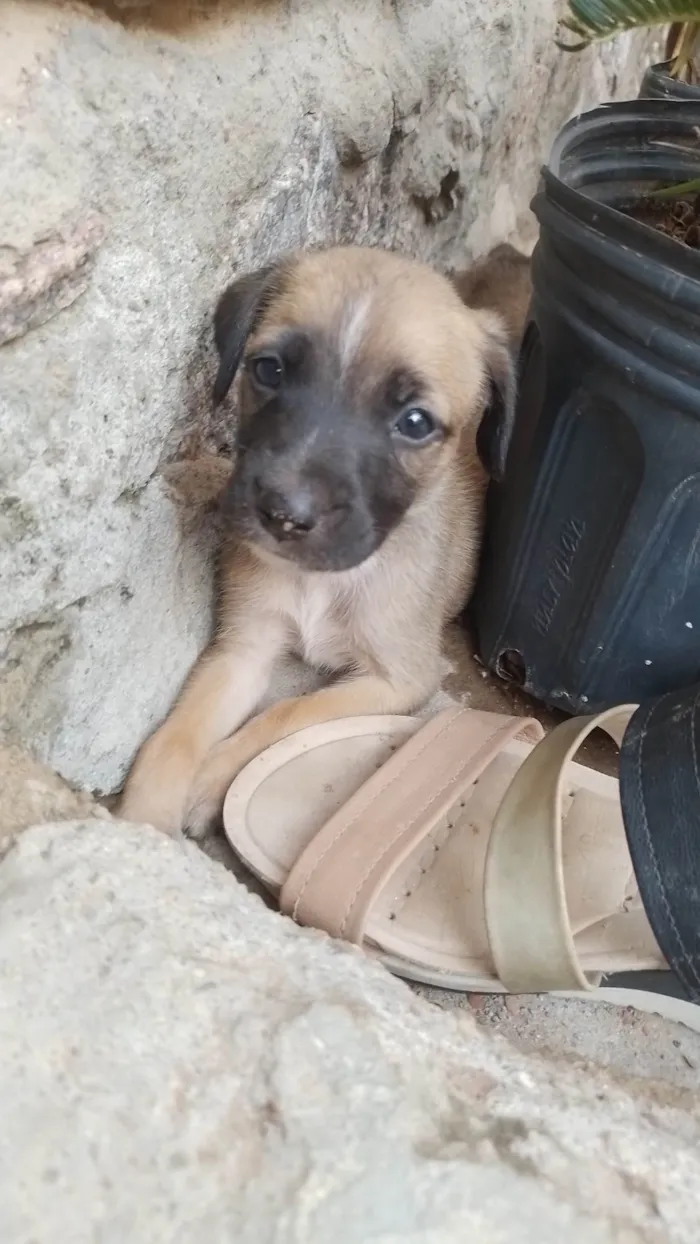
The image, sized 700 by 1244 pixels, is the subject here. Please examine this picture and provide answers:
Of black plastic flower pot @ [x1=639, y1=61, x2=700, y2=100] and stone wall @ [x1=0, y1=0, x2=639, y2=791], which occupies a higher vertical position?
black plastic flower pot @ [x1=639, y1=61, x2=700, y2=100]

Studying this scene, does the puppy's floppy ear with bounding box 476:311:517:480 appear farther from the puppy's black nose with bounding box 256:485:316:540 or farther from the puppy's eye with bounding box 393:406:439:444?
the puppy's black nose with bounding box 256:485:316:540

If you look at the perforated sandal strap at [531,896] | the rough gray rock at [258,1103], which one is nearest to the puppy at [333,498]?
the perforated sandal strap at [531,896]

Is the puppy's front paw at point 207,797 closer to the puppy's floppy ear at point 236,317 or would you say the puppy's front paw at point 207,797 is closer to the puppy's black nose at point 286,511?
the puppy's black nose at point 286,511

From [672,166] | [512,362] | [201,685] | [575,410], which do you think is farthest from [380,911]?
[672,166]

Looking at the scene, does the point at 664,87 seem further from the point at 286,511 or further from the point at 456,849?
the point at 456,849

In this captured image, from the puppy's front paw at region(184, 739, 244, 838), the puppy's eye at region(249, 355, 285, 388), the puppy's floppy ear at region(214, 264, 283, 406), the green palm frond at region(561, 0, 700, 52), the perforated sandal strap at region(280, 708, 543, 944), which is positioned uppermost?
the green palm frond at region(561, 0, 700, 52)

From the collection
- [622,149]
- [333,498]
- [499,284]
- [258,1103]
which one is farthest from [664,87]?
[258,1103]

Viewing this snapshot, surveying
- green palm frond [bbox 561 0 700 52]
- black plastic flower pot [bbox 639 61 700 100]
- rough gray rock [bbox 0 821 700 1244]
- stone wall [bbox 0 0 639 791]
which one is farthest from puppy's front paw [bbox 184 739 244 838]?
black plastic flower pot [bbox 639 61 700 100]

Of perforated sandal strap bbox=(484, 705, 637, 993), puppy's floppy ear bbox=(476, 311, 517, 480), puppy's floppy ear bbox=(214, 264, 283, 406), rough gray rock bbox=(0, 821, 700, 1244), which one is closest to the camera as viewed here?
rough gray rock bbox=(0, 821, 700, 1244)

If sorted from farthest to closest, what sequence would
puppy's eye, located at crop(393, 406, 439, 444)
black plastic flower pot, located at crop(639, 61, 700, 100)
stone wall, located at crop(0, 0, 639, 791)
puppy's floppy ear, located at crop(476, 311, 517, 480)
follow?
black plastic flower pot, located at crop(639, 61, 700, 100)
puppy's floppy ear, located at crop(476, 311, 517, 480)
puppy's eye, located at crop(393, 406, 439, 444)
stone wall, located at crop(0, 0, 639, 791)
